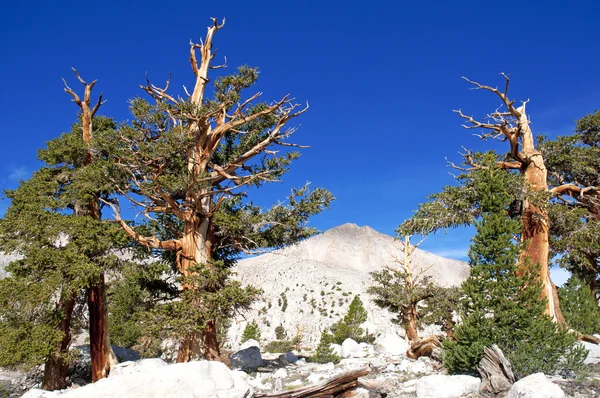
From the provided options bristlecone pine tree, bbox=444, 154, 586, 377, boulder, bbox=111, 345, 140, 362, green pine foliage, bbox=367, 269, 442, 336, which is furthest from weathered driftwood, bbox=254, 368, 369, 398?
green pine foliage, bbox=367, 269, 442, 336

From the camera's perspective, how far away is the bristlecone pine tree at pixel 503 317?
794 centimetres

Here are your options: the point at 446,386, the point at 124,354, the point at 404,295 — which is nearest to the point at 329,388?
the point at 446,386

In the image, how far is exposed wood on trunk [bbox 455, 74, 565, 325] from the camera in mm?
12344

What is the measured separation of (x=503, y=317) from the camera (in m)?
8.40

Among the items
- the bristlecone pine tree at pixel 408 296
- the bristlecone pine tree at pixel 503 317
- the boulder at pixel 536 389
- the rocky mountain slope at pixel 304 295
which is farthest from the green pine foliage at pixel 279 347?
the boulder at pixel 536 389

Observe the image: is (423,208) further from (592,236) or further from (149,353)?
(149,353)

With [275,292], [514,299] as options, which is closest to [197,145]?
[514,299]

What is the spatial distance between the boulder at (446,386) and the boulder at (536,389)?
115cm

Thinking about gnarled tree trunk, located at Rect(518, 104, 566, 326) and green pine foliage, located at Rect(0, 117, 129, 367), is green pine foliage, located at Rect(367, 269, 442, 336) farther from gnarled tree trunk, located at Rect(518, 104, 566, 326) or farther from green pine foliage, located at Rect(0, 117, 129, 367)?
green pine foliage, located at Rect(0, 117, 129, 367)

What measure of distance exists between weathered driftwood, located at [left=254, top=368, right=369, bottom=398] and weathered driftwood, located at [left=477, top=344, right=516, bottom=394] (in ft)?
7.17

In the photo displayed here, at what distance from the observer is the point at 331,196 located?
14602mm

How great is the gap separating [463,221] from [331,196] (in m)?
4.43

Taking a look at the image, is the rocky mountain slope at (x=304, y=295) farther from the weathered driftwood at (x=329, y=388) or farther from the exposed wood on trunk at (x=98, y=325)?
the weathered driftwood at (x=329, y=388)

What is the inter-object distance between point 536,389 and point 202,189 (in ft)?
33.3
